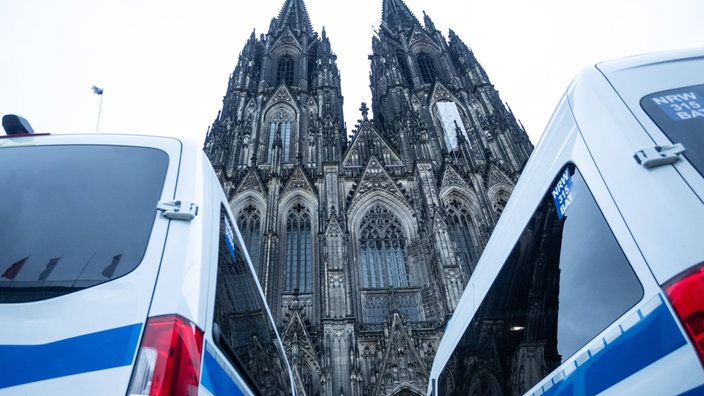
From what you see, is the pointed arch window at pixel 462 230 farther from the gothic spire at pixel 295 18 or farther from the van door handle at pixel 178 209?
the gothic spire at pixel 295 18

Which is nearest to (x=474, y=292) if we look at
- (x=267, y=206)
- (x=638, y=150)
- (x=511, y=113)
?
(x=638, y=150)

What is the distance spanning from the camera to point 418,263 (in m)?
16.7

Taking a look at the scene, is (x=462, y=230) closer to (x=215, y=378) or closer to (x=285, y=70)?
(x=285, y=70)

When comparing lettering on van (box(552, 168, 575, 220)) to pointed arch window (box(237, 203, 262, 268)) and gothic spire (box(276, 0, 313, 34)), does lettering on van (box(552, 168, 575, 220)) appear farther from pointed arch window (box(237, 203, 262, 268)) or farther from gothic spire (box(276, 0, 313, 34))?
gothic spire (box(276, 0, 313, 34))

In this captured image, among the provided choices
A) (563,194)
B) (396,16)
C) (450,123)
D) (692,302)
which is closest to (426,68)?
(450,123)

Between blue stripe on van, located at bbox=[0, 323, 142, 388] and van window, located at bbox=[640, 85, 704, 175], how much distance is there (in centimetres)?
244

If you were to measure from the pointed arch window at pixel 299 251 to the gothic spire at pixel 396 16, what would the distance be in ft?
67.0

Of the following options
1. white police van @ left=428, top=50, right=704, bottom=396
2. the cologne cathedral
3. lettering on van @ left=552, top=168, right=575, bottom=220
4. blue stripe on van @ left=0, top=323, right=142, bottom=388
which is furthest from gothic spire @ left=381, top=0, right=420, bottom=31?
blue stripe on van @ left=0, top=323, right=142, bottom=388

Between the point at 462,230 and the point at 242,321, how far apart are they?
16382 millimetres

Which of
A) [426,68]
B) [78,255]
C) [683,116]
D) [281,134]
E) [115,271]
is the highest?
[426,68]

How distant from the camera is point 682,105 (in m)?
2.06

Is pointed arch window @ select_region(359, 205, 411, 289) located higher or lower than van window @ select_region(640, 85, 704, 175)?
higher

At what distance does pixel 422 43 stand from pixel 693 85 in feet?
97.3

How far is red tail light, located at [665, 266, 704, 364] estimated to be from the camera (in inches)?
55.2
